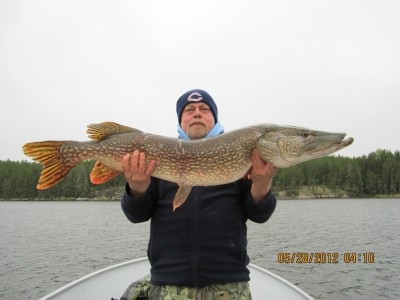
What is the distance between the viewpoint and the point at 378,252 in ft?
45.2

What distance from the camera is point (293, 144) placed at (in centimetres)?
254

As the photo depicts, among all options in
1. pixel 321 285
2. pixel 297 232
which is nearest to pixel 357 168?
pixel 297 232

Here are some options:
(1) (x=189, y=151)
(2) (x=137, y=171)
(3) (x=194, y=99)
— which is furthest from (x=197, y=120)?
(2) (x=137, y=171)

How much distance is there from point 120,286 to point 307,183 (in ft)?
258

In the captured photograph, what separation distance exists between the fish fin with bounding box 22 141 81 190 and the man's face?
96 centimetres

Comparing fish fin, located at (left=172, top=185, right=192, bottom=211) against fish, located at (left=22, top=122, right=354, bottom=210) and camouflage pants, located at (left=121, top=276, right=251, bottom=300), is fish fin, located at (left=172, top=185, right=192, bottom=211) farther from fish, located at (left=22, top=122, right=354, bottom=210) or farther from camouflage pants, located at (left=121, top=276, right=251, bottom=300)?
camouflage pants, located at (left=121, top=276, right=251, bottom=300)

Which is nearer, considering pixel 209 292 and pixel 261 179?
pixel 209 292

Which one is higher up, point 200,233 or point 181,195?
point 181,195

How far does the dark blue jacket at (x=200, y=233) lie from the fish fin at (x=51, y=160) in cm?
58

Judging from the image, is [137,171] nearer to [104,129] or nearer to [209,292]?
[104,129]

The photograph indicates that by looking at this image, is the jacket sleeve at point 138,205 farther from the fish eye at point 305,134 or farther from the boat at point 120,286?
the boat at point 120,286

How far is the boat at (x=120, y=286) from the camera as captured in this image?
411 cm

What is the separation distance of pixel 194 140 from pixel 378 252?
1426 centimetres

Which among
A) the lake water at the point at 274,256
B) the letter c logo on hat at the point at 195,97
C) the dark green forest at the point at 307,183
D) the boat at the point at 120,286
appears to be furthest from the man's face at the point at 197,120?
the dark green forest at the point at 307,183
